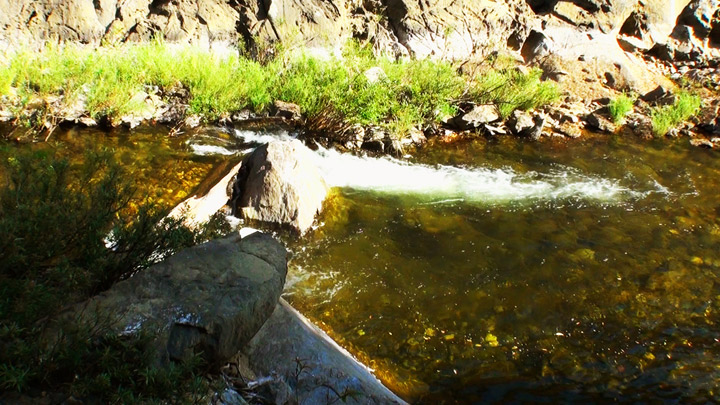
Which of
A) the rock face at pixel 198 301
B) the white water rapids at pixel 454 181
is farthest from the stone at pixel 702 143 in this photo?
the rock face at pixel 198 301

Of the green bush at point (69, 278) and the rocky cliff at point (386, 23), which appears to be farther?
the rocky cliff at point (386, 23)

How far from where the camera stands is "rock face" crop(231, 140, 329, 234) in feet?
19.4

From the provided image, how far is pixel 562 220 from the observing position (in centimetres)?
676

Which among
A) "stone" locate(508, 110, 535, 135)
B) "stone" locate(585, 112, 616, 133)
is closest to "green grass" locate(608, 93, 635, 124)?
"stone" locate(585, 112, 616, 133)

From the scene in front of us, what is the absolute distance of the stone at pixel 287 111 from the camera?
909 centimetres

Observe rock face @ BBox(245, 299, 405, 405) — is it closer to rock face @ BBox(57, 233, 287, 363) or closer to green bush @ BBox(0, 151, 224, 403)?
rock face @ BBox(57, 233, 287, 363)

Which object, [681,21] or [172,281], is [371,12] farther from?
[172,281]

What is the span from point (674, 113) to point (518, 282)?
8.71 metres

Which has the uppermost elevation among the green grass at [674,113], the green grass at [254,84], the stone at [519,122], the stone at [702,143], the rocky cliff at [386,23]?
the rocky cliff at [386,23]

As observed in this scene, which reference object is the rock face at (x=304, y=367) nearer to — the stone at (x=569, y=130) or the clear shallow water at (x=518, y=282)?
the clear shallow water at (x=518, y=282)

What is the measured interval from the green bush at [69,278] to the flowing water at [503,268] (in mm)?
2054

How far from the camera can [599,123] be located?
11.4 m

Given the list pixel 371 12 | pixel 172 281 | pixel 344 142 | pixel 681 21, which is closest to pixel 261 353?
pixel 172 281

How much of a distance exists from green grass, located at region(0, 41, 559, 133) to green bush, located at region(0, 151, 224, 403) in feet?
18.5
